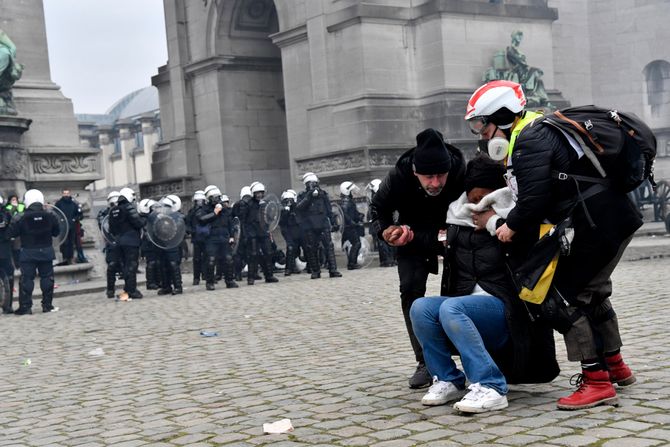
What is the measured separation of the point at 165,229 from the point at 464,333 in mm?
13440

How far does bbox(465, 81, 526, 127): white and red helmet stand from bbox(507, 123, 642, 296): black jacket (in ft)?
1.13

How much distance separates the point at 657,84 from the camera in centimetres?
3494

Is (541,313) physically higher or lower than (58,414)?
higher

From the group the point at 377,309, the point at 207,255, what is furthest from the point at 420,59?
the point at 377,309

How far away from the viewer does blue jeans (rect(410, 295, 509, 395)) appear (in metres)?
5.79

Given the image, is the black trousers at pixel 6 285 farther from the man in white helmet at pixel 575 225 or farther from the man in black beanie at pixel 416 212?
the man in white helmet at pixel 575 225

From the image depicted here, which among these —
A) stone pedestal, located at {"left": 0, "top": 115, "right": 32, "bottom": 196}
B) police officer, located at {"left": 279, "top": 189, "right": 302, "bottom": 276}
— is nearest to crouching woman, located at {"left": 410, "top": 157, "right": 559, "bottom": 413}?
police officer, located at {"left": 279, "top": 189, "right": 302, "bottom": 276}

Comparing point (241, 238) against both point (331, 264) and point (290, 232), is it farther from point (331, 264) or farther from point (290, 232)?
point (331, 264)

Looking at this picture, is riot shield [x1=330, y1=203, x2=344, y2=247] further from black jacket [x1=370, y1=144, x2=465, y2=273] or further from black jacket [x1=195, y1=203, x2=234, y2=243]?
black jacket [x1=370, y1=144, x2=465, y2=273]

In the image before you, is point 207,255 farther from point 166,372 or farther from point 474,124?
point 474,124

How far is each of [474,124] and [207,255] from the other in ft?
43.9

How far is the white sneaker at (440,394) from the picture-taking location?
6051 mm

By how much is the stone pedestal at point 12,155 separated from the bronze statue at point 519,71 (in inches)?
458

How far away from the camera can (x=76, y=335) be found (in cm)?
1205
